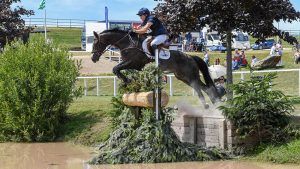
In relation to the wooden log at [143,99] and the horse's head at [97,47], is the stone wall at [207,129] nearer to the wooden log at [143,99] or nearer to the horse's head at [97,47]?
the wooden log at [143,99]

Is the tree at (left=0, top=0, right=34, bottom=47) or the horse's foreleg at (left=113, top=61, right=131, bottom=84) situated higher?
the tree at (left=0, top=0, right=34, bottom=47)

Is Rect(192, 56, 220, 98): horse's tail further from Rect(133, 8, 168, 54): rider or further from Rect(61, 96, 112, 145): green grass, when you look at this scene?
Rect(61, 96, 112, 145): green grass

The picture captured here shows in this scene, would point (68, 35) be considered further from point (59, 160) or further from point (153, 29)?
point (59, 160)

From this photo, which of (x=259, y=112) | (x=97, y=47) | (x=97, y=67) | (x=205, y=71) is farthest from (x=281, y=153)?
(x=97, y=67)

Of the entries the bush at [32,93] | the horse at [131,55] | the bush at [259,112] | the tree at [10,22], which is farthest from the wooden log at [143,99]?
the tree at [10,22]

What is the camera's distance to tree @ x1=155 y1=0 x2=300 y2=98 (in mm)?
16688

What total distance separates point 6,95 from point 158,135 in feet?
22.8

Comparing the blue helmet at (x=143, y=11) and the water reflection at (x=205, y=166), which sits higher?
the blue helmet at (x=143, y=11)

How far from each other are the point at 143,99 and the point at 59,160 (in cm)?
259

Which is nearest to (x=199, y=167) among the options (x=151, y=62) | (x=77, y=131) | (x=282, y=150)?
(x=282, y=150)

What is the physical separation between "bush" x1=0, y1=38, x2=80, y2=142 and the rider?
4.87 meters

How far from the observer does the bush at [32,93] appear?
682 inches

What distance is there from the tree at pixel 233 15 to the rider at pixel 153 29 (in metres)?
2.98

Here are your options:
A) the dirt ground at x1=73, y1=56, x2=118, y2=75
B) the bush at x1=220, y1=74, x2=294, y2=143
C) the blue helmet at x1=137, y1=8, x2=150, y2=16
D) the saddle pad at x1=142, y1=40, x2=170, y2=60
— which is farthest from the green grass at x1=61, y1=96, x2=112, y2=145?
the dirt ground at x1=73, y1=56, x2=118, y2=75
